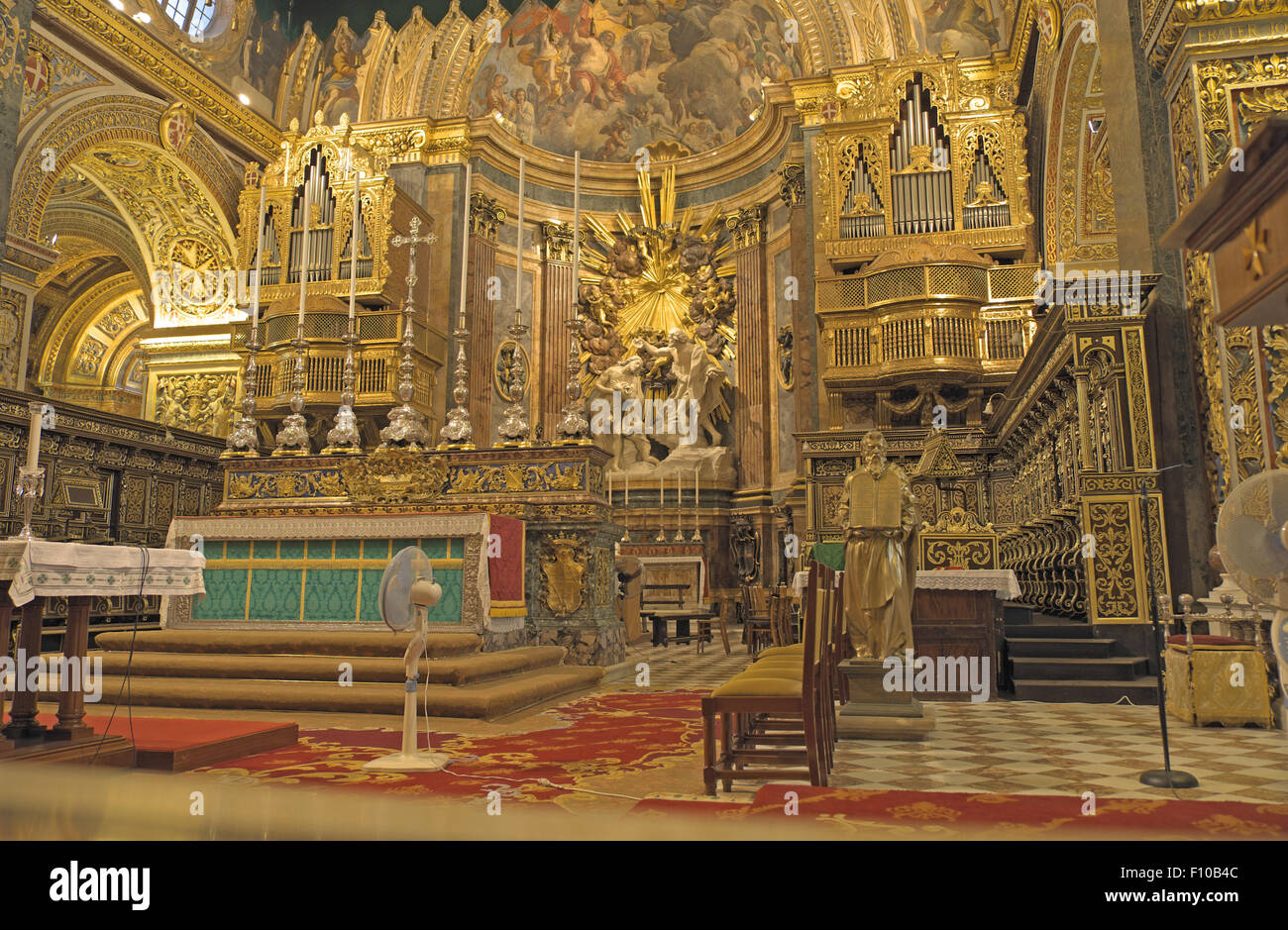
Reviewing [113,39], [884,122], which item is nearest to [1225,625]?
[884,122]

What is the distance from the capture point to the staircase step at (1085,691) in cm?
638

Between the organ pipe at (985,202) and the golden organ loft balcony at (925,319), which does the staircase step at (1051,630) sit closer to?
the golden organ loft balcony at (925,319)

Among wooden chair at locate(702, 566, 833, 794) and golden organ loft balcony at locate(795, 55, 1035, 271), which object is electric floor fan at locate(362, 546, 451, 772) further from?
golden organ loft balcony at locate(795, 55, 1035, 271)

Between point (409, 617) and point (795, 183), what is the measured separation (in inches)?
487

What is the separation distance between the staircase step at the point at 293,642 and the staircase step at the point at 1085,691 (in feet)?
13.3

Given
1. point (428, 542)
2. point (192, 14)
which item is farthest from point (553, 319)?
point (428, 542)

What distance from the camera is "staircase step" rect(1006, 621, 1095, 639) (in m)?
7.38

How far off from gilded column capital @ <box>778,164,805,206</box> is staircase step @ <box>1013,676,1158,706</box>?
10.0 metres

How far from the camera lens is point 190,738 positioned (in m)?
4.28

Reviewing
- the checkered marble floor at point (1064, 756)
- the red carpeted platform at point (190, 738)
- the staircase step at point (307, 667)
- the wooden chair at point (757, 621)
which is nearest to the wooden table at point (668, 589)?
the wooden chair at point (757, 621)

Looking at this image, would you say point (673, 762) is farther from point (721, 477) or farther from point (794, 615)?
point (721, 477)

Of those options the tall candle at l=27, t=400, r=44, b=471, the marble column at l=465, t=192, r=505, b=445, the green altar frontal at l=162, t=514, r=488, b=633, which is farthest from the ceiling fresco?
the tall candle at l=27, t=400, r=44, b=471

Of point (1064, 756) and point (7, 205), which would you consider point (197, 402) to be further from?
point (1064, 756)
